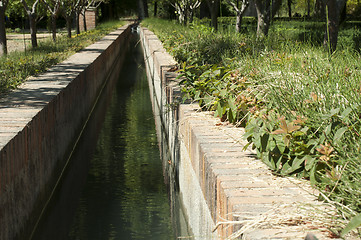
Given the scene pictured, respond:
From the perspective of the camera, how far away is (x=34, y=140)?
20.2ft

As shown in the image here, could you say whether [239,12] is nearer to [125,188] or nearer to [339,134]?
[125,188]

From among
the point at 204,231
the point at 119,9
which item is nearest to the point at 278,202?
the point at 204,231

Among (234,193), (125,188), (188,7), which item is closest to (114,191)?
(125,188)

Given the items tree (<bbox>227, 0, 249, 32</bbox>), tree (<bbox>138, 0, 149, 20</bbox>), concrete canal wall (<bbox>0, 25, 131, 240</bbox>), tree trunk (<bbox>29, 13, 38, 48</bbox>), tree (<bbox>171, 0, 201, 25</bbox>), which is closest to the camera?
concrete canal wall (<bbox>0, 25, 131, 240</bbox>)

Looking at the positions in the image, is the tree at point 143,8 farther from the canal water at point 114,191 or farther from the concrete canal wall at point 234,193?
the concrete canal wall at point 234,193

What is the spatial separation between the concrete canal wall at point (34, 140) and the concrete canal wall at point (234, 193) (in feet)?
5.32

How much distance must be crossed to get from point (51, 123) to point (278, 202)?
15.6 ft

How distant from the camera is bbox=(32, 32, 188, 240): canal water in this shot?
6.52 m

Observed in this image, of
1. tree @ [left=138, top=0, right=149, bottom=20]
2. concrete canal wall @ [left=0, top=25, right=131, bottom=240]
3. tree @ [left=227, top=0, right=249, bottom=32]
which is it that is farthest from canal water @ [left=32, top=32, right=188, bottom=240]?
tree @ [left=138, top=0, right=149, bottom=20]

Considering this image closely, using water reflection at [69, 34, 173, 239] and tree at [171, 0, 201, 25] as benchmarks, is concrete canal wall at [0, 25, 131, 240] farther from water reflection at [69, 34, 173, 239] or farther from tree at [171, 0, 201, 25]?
tree at [171, 0, 201, 25]

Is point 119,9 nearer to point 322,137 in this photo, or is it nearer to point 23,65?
point 23,65

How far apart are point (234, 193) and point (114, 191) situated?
467cm

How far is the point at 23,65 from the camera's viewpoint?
10.8 m

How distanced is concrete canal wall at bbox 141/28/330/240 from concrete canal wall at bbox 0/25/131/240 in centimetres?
162
